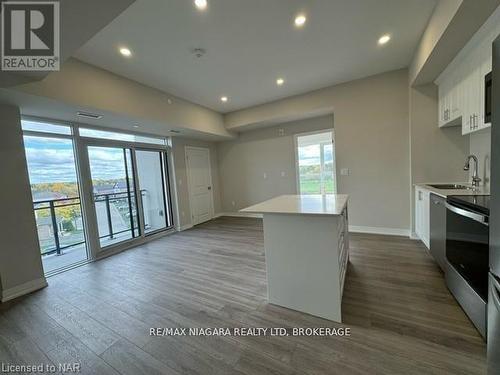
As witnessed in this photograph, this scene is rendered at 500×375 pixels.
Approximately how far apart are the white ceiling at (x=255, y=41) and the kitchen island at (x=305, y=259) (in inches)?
81.7

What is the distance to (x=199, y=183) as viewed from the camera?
5.95 meters

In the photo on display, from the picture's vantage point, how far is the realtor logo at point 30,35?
1503 millimetres

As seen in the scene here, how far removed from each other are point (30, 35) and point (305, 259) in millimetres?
3097

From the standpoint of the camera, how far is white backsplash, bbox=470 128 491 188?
245cm

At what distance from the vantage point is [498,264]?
1.00 m

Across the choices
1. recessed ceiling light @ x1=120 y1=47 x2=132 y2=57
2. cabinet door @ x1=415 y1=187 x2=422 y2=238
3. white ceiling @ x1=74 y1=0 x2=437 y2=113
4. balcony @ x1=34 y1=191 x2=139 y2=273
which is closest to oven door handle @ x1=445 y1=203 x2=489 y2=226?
cabinet door @ x1=415 y1=187 x2=422 y2=238

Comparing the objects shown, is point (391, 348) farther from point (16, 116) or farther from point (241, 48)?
point (16, 116)

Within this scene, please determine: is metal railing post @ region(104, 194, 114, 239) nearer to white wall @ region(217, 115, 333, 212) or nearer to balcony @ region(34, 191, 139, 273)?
balcony @ region(34, 191, 139, 273)

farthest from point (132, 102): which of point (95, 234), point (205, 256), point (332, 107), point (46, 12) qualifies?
point (332, 107)

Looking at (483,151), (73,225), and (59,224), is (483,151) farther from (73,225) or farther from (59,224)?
(59,224)

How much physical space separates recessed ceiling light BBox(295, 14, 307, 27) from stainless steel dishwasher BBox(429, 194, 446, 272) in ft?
8.12

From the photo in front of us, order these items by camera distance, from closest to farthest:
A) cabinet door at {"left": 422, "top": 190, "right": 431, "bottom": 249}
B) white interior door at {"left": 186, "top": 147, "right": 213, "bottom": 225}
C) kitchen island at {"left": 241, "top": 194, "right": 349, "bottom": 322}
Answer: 1. kitchen island at {"left": 241, "top": 194, "right": 349, "bottom": 322}
2. cabinet door at {"left": 422, "top": 190, "right": 431, "bottom": 249}
3. white interior door at {"left": 186, "top": 147, "right": 213, "bottom": 225}

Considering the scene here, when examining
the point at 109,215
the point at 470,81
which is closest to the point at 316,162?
the point at 470,81

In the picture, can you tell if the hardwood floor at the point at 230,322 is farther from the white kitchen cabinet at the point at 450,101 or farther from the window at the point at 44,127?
the window at the point at 44,127
